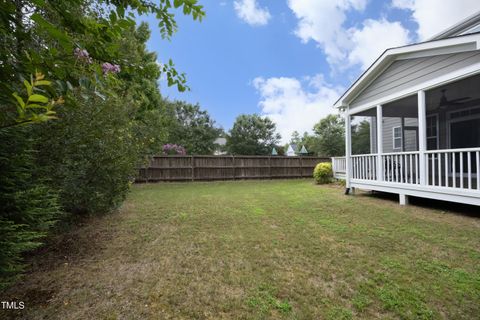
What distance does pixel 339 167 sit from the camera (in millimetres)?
11180

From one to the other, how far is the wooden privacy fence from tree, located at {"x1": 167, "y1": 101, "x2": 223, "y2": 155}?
7.88 metres

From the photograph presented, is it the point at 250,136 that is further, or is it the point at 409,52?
the point at 250,136

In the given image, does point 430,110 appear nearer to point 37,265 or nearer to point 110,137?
point 110,137

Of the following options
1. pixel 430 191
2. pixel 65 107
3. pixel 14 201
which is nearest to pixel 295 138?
pixel 430 191

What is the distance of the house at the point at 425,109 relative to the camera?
194 inches

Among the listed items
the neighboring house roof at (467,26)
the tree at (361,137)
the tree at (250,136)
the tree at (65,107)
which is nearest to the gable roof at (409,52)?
the neighboring house roof at (467,26)

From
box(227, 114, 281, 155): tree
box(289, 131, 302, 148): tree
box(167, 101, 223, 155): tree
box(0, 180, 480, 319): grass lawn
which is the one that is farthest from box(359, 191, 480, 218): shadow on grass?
box(289, 131, 302, 148): tree

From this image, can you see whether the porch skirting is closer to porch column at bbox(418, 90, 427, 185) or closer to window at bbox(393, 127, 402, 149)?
porch column at bbox(418, 90, 427, 185)

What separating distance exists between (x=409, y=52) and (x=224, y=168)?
9899mm

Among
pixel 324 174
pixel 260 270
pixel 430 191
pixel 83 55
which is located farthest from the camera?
pixel 324 174

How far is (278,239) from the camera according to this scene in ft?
12.3

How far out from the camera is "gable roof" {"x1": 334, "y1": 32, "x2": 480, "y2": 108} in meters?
4.70

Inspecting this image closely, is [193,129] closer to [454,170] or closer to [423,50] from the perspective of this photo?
[423,50]

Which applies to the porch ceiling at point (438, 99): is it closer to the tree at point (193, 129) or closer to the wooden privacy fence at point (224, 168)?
the wooden privacy fence at point (224, 168)
